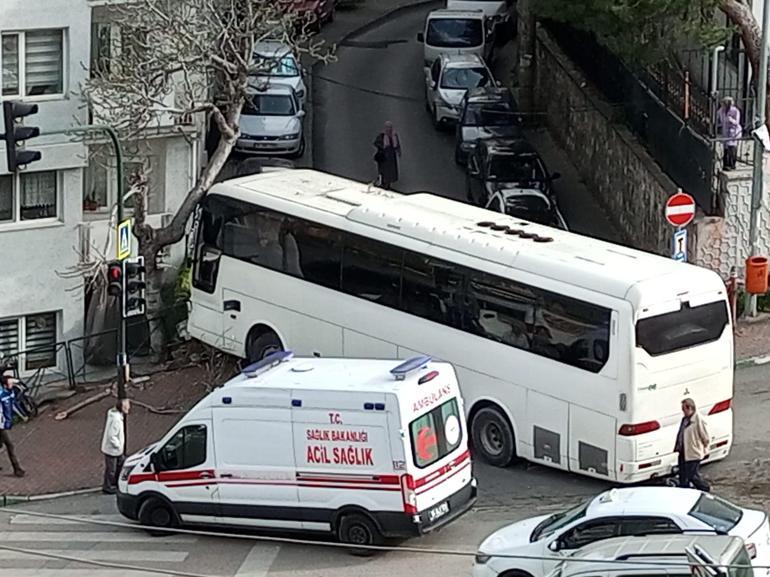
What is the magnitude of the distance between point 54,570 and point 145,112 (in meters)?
10.8

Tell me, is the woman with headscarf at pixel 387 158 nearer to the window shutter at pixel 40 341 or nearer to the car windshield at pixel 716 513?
the window shutter at pixel 40 341

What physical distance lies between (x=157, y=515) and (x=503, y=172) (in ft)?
51.7

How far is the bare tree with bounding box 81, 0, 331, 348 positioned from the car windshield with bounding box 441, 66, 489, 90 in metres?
11.3

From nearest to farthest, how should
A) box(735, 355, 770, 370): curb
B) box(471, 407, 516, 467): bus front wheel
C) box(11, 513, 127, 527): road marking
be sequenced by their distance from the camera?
A: box(11, 513, 127, 527): road marking → box(471, 407, 516, 467): bus front wheel → box(735, 355, 770, 370): curb

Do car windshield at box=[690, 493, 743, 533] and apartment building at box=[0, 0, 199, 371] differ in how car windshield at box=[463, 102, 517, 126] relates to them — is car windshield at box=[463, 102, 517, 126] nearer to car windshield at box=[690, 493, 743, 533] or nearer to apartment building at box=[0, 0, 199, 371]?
apartment building at box=[0, 0, 199, 371]

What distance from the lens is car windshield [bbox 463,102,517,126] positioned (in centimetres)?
4022

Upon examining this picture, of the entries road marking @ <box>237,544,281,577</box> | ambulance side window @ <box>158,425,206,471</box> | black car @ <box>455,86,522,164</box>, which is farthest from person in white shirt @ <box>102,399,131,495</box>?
black car @ <box>455,86,522,164</box>

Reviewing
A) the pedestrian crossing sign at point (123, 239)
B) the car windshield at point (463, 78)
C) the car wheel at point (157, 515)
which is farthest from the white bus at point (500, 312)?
the car windshield at point (463, 78)

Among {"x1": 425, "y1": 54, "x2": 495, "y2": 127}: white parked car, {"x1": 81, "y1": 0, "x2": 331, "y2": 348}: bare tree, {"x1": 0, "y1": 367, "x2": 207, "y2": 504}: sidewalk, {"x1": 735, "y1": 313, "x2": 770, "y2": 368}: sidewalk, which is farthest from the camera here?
{"x1": 425, "y1": 54, "x2": 495, "y2": 127}: white parked car

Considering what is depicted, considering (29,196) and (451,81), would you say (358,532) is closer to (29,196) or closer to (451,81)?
(29,196)

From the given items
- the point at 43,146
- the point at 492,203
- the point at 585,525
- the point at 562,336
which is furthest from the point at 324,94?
the point at 585,525

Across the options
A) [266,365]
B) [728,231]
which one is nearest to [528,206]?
[728,231]

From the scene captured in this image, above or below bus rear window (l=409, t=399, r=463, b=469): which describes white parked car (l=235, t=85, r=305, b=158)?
above

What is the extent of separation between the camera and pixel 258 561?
21672mm
